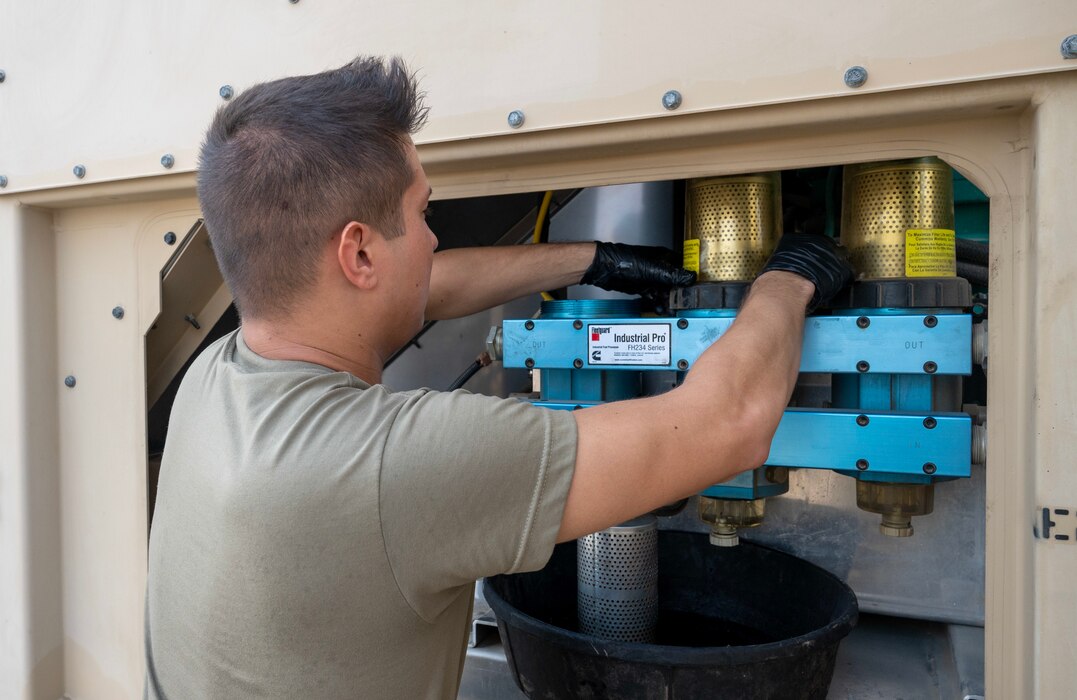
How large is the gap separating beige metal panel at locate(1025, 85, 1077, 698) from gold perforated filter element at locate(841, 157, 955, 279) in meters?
0.22

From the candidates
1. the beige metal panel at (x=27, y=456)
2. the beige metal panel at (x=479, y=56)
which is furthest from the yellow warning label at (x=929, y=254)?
the beige metal panel at (x=27, y=456)

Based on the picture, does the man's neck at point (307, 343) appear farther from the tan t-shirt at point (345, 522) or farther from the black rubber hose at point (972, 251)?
the black rubber hose at point (972, 251)

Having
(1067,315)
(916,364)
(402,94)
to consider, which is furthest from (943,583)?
(402,94)

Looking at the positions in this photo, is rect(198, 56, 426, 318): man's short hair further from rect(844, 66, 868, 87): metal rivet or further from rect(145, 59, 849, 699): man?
rect(844, 66, 868, 87): metal rivet

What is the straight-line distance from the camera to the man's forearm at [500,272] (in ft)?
4.53

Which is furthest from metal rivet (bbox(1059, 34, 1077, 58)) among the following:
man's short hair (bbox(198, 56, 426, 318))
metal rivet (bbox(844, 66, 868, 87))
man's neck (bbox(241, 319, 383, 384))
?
man's neck (bbox(241, 319, 383, 384))

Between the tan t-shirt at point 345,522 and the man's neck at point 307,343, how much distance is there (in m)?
0.05

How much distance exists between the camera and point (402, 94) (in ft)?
3.04

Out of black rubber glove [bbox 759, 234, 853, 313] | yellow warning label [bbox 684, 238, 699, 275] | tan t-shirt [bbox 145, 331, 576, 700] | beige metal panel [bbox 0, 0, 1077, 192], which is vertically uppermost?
beige metal panel [bbox 0, 0, 1077, 192]

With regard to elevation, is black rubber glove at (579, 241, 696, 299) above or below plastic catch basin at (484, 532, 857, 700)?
above

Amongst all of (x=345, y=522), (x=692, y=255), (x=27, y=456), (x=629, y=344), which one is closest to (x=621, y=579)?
(x=629, y=344)

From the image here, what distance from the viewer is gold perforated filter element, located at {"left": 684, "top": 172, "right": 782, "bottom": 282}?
3.84 feet

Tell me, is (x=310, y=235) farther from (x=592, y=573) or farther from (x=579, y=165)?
(x=592, y=573)

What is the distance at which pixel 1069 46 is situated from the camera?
0.77 meters
